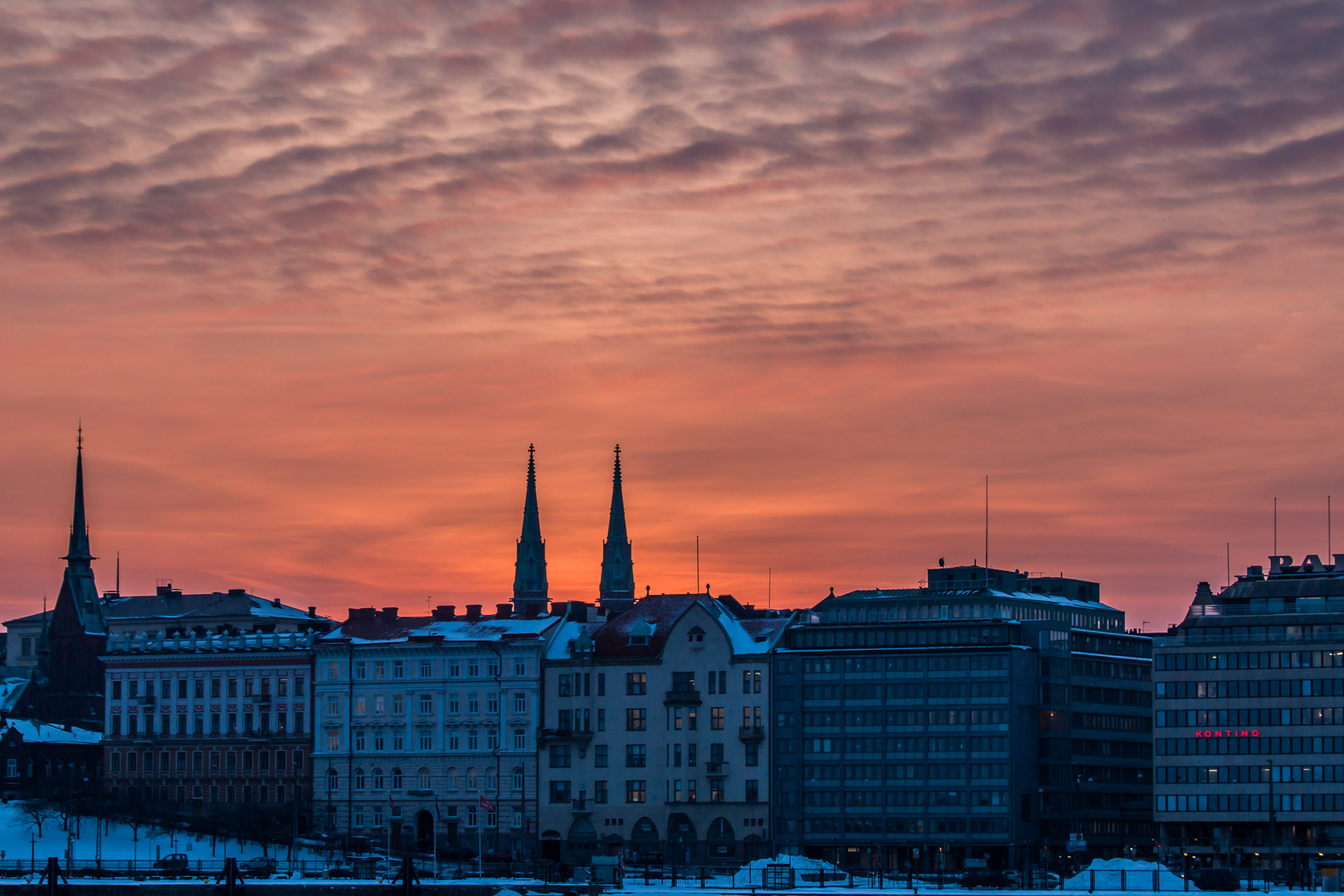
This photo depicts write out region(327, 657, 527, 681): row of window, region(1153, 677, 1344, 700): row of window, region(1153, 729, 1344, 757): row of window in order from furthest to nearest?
region(327, 657, 527, 681): row of window → region(1153, 677, 1344, 700): row of window → region(1153, 729, 1344, 757): row of window

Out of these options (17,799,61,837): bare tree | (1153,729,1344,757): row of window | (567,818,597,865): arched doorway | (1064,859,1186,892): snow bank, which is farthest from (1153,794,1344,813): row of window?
(17,799,61,837): bare tree

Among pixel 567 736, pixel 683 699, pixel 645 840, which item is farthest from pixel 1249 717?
pixel 567 736

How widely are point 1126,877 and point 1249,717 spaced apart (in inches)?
1307

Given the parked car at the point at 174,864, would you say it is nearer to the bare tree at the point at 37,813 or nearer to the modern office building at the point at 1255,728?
the bare tree at the point at 37,813

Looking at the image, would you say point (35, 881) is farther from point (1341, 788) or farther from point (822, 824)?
point (1341, 788)

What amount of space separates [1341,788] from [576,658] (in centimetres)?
5941

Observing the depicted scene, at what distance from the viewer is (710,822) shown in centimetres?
18275

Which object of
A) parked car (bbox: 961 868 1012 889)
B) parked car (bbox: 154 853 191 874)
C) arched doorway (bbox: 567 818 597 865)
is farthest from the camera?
arched doorway (bbox: 567 818 597 865)

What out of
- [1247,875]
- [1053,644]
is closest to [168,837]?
[1053,644]

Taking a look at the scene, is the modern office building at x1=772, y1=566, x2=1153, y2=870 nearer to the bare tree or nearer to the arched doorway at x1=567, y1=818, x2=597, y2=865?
the arched doorway at x1=567, y1=818, x2=597, y2=865

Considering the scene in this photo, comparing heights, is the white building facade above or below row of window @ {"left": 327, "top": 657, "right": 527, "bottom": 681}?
below

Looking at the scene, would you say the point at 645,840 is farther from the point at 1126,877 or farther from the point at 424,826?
the point at 1126,877

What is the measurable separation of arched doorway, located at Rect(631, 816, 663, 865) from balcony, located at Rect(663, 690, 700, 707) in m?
9.10

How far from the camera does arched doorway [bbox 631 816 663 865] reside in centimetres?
18325
